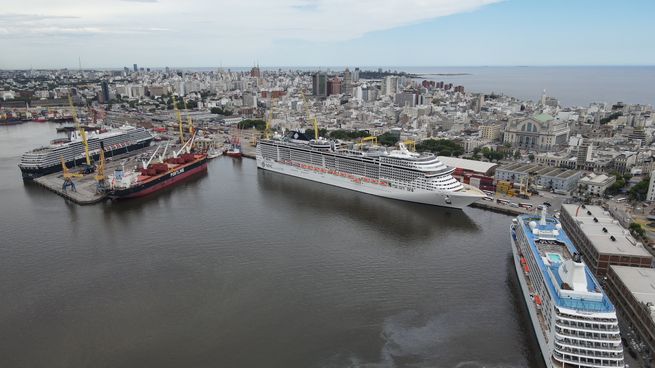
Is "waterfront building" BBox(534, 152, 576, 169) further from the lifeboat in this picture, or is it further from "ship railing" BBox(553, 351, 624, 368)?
"ship railing" BBox(553, 351, 624, 368)

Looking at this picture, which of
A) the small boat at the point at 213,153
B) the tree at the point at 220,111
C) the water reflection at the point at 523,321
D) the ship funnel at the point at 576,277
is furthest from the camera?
the tree at the point at 220,111

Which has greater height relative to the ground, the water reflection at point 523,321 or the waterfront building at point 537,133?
the waterfront building at point 537,133

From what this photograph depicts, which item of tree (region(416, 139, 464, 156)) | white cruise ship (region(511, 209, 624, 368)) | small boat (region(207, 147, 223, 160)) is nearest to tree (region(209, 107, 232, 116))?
small boat (region(207, 147, 223, 160))

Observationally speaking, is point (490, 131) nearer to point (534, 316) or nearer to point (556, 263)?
point (556, 263)

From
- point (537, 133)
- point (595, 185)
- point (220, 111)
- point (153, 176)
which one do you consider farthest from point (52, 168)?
point (537, 133)

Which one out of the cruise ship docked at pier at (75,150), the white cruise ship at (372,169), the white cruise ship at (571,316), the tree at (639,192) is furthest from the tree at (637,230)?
the cruise ship docked at pier at (75,150)

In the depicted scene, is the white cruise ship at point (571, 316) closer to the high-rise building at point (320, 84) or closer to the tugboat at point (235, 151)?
the tugboat at point (235, 151)
